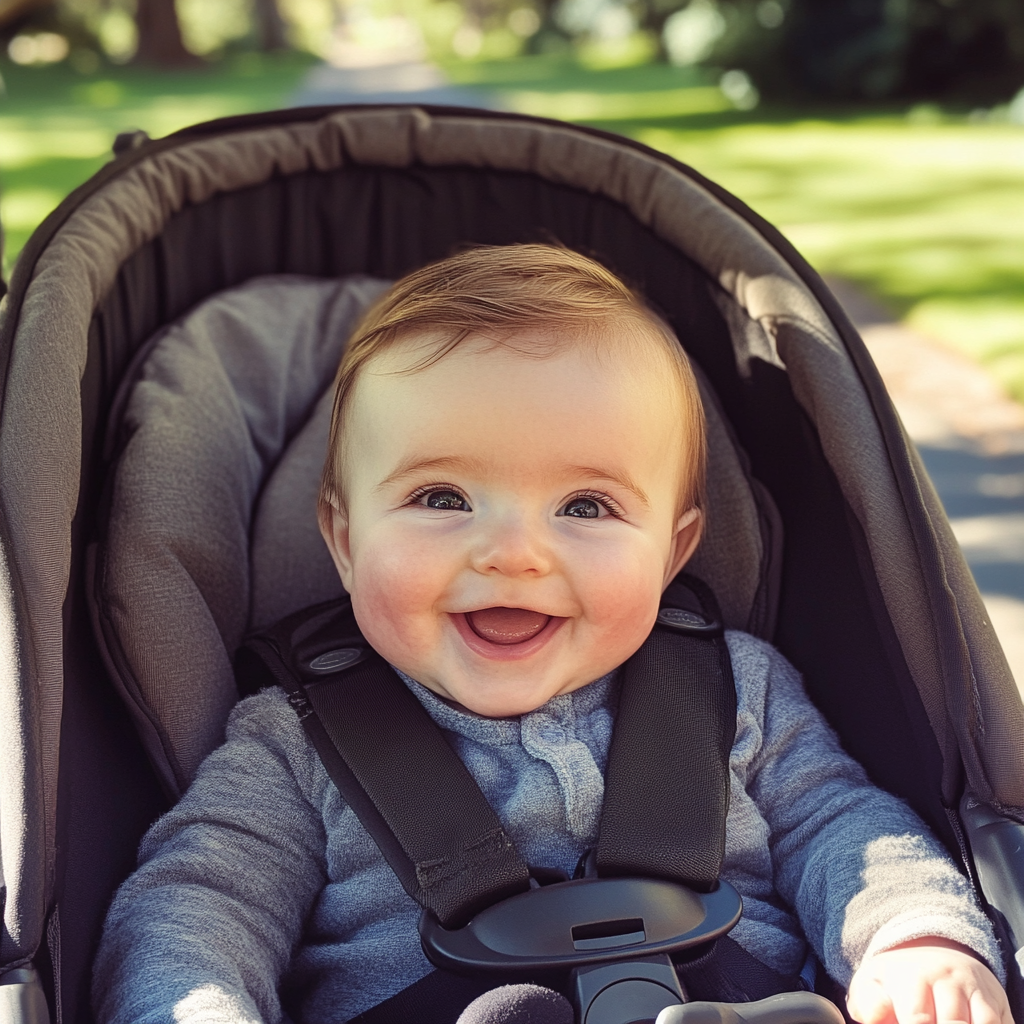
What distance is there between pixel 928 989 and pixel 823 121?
43.3ft

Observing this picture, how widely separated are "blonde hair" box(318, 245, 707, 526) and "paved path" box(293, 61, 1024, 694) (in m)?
A: 1.60

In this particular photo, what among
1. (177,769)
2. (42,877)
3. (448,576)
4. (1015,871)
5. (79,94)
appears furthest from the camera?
(79,94)

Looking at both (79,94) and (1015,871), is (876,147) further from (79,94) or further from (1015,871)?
(79,94)

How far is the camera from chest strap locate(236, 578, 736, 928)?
1.39 meters

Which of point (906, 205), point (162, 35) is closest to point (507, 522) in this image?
point (906, 205)

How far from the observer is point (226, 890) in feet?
4.58

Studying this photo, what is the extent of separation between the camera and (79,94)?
62.6 ft

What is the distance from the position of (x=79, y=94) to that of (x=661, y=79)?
30.3 ft

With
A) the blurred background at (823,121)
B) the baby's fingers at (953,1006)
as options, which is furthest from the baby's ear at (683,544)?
the blurred background at (823,121)

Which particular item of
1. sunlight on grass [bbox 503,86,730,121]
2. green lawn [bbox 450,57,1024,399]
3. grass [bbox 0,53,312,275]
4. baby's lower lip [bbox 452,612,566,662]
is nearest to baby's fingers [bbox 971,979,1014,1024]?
baby's lower lip [bbox 452,612,566,662]

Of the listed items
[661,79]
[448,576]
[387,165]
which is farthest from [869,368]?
[661,79]

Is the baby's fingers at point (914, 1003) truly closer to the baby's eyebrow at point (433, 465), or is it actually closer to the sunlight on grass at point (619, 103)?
the baby's eyebrow at point (433, 465)

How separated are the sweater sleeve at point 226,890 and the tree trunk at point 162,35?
82.9ft

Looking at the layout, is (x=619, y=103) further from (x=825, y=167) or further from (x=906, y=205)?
(x=906, y=205)
